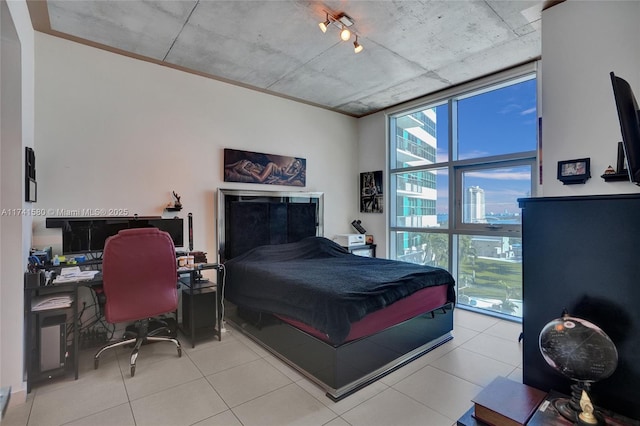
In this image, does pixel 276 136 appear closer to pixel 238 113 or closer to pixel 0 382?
pixel 238 113

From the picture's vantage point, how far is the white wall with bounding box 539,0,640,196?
7.47ft

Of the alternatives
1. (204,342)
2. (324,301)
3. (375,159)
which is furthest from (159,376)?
(375,159)

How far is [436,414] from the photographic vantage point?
6.51ft

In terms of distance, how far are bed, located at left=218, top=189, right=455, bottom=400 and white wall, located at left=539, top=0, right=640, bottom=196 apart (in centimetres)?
148

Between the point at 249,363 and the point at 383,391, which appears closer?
the point at 383,391

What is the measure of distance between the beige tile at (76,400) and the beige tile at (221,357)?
0.58 metres

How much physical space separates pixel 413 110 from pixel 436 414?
419 cm

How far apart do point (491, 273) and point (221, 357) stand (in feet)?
11.4

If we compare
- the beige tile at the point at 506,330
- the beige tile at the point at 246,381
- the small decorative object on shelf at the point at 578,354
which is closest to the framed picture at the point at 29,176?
the beige tile at the point at 246,381

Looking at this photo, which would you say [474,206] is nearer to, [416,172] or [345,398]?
[416,172]

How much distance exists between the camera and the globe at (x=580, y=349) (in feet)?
3.11

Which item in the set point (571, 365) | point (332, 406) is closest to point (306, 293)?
point (332, 406)

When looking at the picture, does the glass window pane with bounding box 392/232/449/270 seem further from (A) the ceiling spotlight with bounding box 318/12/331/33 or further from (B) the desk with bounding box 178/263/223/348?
(A) the ceiling spotlight with bounding box 318/12/331/33

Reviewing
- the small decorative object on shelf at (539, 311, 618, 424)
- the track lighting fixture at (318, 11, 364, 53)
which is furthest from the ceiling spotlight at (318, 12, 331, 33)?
the small decorative object on shelf at (539, 311, 618, 424)
